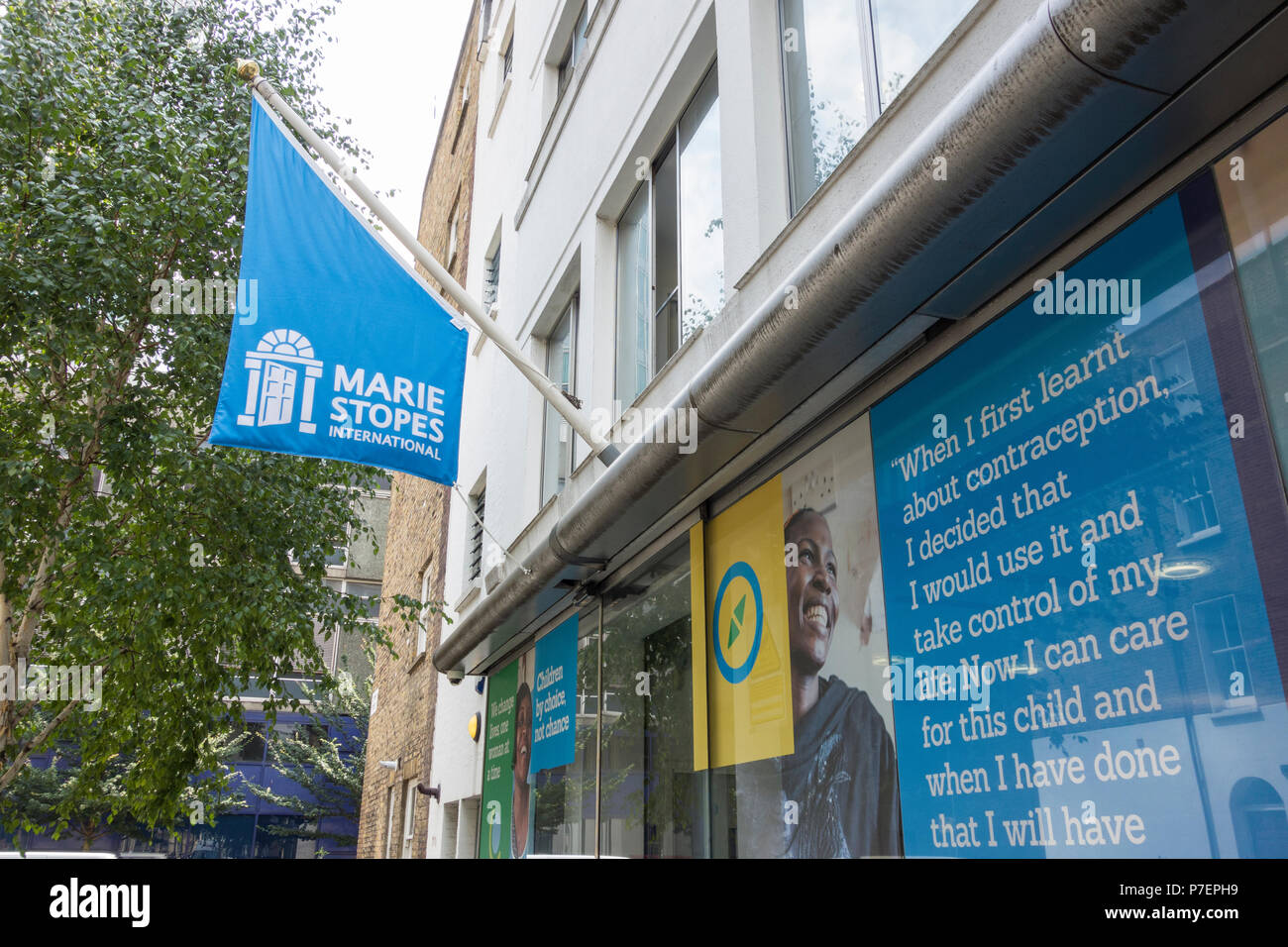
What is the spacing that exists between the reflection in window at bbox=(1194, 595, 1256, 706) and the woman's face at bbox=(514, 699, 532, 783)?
278 inches

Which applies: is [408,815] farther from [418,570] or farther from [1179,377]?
[1179,377]

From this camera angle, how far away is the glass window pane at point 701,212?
671 cm

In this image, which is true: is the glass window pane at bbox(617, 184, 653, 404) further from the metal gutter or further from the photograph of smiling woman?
the photograph of smiling woman

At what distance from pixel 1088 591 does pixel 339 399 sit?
499 cm

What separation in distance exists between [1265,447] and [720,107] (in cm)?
449

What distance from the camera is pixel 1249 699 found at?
8.43 ft

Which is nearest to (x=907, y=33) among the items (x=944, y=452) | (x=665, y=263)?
(x=944, y=452)

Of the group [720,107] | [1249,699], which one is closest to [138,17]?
[720,107]

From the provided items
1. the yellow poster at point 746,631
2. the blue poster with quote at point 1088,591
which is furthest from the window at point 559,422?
the blue poster with quote at point 1088,591

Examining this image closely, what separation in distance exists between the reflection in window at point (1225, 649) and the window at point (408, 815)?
45.8ft

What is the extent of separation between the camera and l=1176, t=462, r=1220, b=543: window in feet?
9.07

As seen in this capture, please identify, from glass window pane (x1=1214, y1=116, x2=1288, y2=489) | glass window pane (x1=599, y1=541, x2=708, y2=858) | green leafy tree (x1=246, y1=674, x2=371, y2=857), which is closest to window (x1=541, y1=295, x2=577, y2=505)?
glass window pane (x1=599, y1=541, x2=708, y2=858)

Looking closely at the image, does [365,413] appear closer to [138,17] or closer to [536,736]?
[536,736]

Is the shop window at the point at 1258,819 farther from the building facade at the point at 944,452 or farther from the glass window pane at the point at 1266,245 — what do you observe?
the glass window pane at the point at 1266,245
